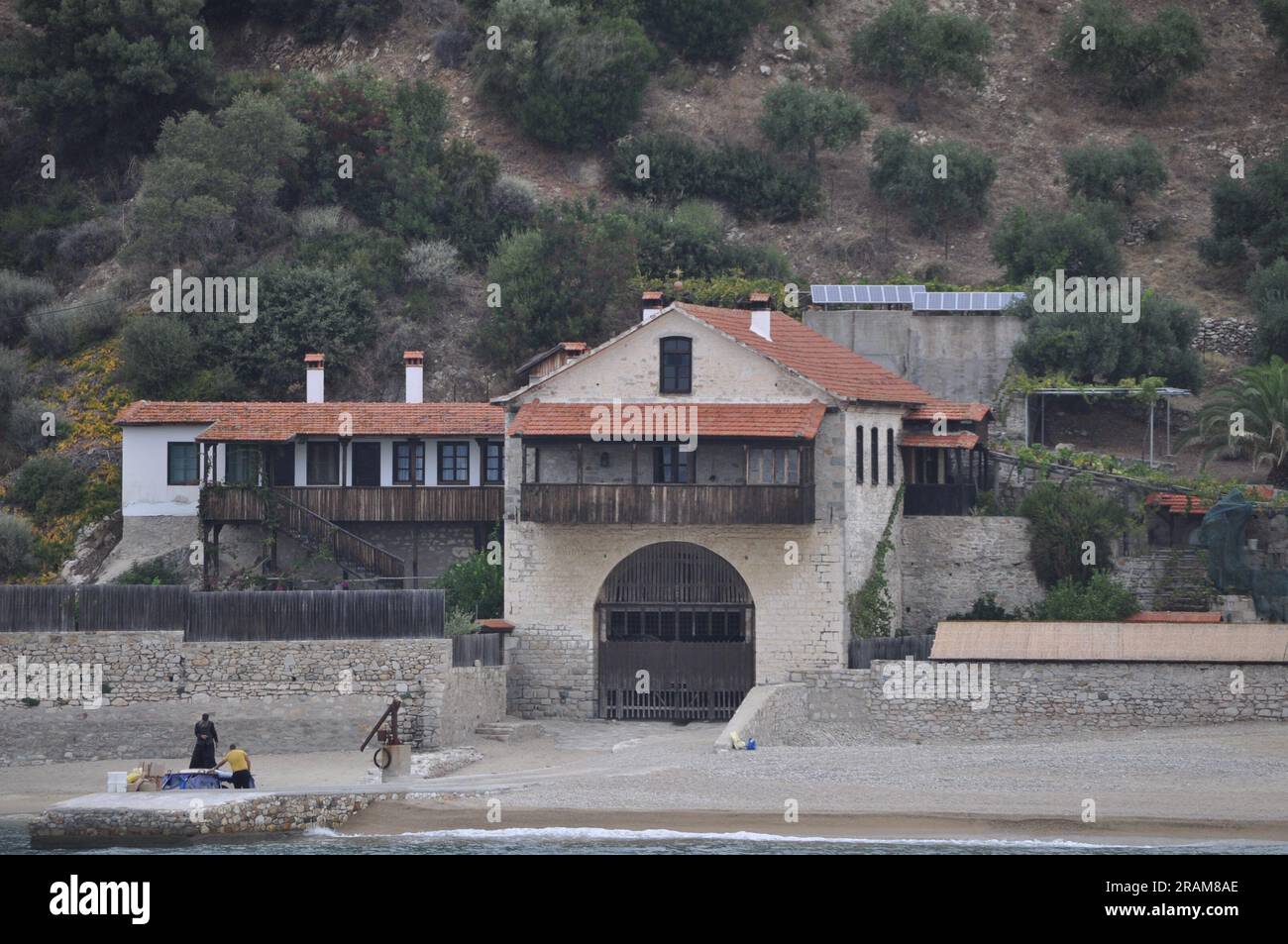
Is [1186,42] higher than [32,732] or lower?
higher

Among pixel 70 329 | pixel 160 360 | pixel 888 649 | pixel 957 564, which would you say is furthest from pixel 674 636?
pixel 70 329

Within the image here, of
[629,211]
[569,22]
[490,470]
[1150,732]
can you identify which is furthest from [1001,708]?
[569,22]

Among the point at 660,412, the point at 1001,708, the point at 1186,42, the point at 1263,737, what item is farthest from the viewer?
the point at 1186,42

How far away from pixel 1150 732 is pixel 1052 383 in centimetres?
1604

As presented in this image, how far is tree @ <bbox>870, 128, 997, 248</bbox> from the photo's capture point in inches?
3103

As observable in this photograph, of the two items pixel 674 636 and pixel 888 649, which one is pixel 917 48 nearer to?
pixel 674 636

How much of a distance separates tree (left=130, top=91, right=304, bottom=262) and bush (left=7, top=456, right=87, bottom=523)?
10.5 m

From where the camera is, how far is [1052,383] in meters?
61.8

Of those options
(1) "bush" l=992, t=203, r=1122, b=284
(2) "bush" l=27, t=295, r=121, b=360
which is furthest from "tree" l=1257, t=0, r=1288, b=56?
(2) "bush" l=27, t=295, r=121, b=360

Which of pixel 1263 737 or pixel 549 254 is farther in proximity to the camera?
pixel 549 254

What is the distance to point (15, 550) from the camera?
189ft
